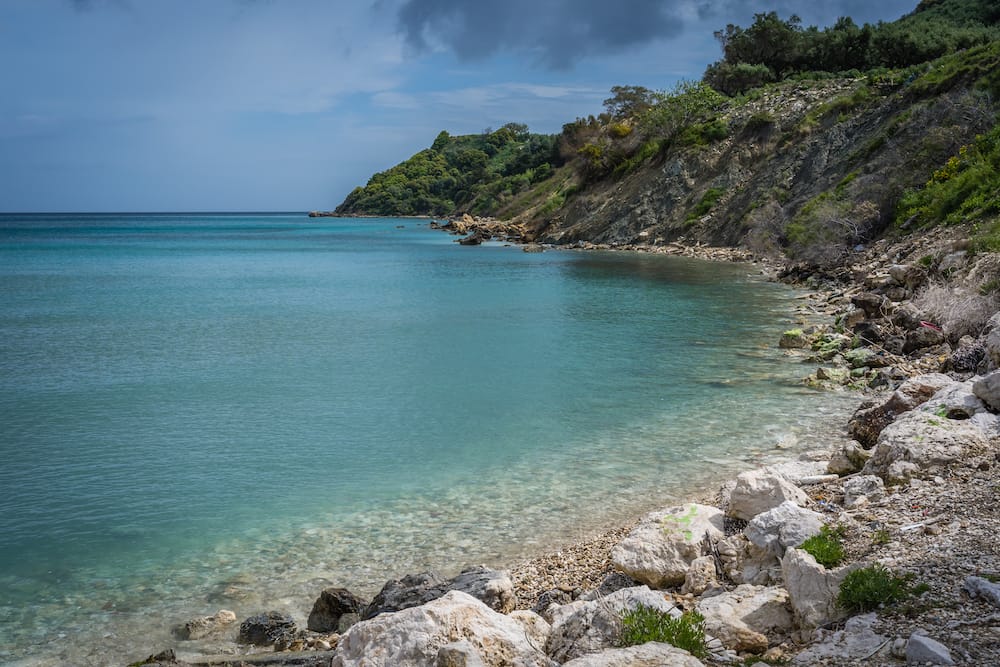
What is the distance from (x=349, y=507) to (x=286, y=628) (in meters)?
3.32

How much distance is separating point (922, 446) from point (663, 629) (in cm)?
459

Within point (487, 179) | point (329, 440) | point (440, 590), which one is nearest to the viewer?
point (440, 590)

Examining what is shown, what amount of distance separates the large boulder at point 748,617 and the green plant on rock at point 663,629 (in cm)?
14

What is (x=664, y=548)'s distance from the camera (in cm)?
760

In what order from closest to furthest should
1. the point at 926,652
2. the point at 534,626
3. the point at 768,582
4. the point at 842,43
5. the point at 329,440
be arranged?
the point at 926,652, the point at 534,626, the point at 768,582, the point at 329,440, the point at 842,43

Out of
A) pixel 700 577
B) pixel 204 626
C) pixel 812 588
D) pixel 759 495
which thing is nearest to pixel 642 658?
pixel 812 588

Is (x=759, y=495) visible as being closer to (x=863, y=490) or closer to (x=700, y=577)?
(x=863, y=490)

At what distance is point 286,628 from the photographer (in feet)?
24.6

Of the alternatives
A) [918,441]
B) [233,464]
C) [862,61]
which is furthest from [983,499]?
[862,61]

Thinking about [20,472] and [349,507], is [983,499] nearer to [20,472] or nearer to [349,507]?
[349,507]

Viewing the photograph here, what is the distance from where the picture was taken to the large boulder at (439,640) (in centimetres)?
527

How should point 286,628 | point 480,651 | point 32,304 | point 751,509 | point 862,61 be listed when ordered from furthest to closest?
1. point 862,61
2. point 32,304
3. point 751,509
4. point 286,628
5. point 480,651

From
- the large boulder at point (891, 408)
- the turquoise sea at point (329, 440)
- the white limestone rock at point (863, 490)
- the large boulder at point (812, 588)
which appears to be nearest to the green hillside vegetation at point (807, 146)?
the turquoise sea at point (329, 440)

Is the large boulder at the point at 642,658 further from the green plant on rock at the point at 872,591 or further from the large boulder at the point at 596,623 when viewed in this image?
the green plant on rock at the point at 872,591
